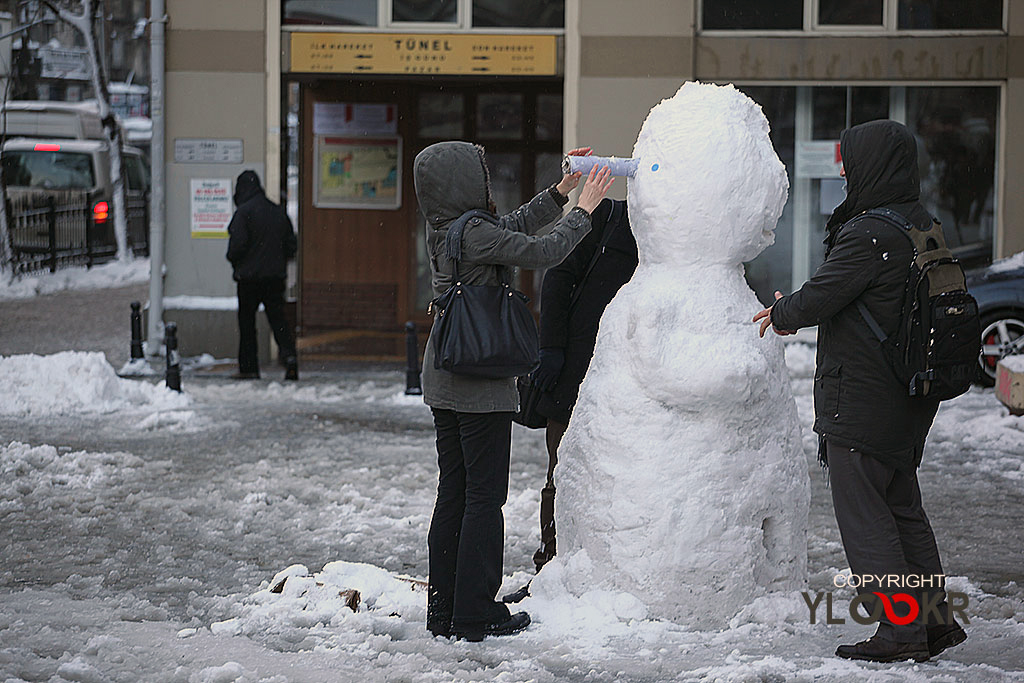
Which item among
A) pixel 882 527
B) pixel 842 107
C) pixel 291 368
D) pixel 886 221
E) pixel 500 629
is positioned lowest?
pixel 500 629

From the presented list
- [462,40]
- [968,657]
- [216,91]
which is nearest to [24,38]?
[216,91]

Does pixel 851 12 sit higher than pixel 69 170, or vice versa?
pixel 851 12

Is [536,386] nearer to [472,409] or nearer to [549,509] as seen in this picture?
[549,509]

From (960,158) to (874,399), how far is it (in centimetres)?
984

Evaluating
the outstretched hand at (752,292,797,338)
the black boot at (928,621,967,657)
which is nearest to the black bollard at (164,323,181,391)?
the outstretched hand at (752,292,797,338)

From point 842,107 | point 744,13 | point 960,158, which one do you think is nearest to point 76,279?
point 744,13

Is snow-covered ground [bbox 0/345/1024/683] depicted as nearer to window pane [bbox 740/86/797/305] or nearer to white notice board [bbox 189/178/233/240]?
white notice board [bbox 189/178/233/240]

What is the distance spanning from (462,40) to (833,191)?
4.17 metres

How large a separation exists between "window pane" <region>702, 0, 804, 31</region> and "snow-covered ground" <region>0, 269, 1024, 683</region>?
4.58 meters

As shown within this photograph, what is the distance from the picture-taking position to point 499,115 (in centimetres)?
1548

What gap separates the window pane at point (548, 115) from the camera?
1537cm

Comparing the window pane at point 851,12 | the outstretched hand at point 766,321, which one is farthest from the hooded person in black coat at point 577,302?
the window pane at point 851,12

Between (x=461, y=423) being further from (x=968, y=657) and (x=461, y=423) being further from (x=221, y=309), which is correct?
(x=221, y=309)

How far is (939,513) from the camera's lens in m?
7.25
